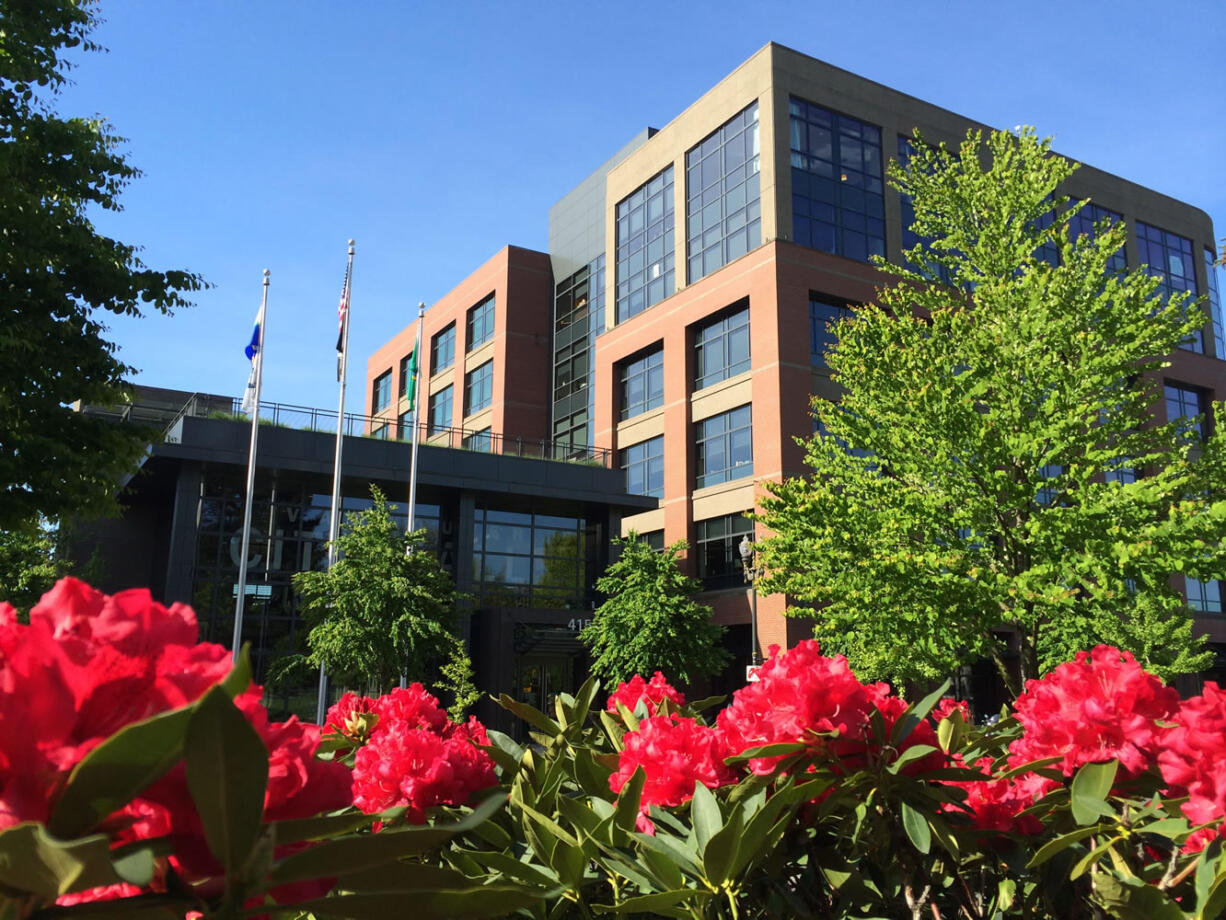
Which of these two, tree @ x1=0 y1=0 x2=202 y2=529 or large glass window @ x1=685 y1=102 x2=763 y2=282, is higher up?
large glass window @ x1=685 y1=102 x2=763 y2=282

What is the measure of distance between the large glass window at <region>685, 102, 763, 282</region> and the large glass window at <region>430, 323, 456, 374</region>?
711 inches

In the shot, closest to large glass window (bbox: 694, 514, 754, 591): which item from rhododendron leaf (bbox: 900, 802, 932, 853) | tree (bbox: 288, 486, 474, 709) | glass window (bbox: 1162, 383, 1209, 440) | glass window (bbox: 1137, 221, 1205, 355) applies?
tree (bbox: 288, 486, 474, 709)

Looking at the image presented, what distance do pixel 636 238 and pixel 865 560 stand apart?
2998 centimetres

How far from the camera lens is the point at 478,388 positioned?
49.6 m

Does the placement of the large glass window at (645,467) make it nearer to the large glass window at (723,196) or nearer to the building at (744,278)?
the building at (744,278)

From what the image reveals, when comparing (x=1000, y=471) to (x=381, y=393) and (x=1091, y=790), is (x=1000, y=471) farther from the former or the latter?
(x=381, y=393)

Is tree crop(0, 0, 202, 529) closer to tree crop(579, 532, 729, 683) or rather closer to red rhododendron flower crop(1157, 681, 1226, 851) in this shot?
red rhododendron flower crop(1157, 681, 1226, 851)

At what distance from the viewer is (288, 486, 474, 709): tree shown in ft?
75.0

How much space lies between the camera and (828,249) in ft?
117

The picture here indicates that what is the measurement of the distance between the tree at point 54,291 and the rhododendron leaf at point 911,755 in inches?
479

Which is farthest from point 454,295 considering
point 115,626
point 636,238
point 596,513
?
point 115,626

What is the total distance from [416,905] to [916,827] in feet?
4.29

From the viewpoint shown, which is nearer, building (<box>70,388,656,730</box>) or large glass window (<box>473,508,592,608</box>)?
building (<box>70,388,656,730</box>)

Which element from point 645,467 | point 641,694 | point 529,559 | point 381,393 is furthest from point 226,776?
point 381,393
